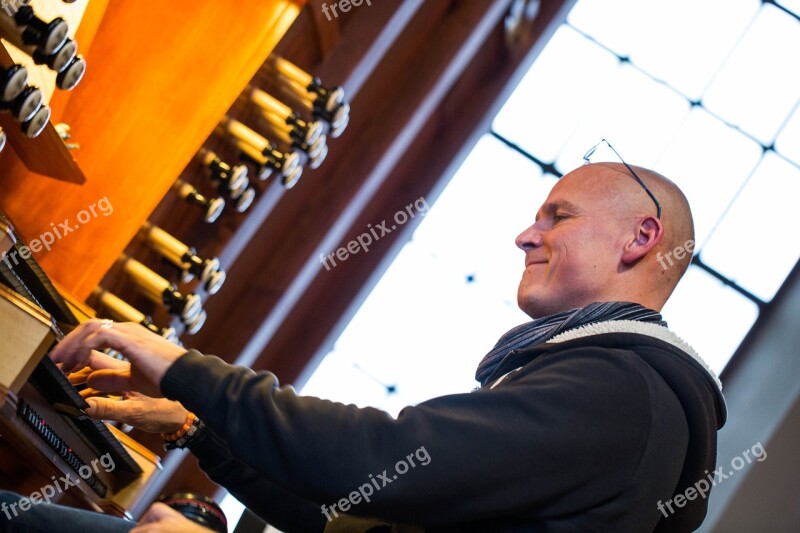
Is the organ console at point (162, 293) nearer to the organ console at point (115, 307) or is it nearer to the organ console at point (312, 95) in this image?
the organ console at point (115, 307)

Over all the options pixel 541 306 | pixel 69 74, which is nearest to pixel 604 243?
pixel 541 306

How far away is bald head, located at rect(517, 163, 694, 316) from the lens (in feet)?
7.09

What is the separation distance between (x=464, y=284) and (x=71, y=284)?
2891mm

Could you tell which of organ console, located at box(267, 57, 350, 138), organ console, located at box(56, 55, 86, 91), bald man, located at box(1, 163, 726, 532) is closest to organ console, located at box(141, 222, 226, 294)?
organ console, located at box(267, 57, 350, 138)

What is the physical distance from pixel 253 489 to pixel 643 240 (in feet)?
3.15

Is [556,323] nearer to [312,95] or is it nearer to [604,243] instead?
[604,243]

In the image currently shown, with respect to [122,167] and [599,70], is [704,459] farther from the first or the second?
[599,70]

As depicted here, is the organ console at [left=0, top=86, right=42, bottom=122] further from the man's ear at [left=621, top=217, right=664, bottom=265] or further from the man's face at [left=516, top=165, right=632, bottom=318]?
the man's ear at [left=621, top=217, right=664, bottom=265]

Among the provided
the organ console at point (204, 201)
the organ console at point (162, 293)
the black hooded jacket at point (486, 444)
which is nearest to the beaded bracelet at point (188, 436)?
the black hooded jacket at point (486, 444)

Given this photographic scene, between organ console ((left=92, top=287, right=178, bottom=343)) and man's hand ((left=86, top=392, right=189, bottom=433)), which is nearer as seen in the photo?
man's hand ((left=86, top=392, right=189, bottom=433))

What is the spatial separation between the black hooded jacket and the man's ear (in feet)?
1.43

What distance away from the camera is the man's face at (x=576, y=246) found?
84.8 inches

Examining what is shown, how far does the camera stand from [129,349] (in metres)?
1.68

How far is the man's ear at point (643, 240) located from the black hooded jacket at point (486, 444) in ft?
→ 1.43
